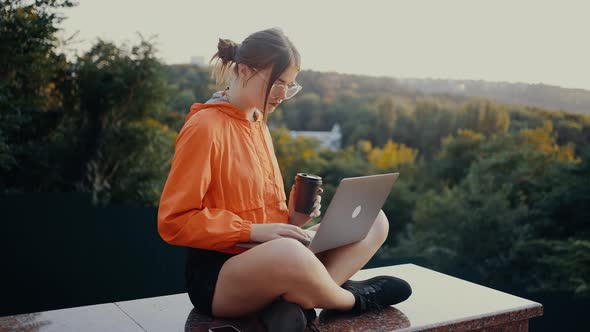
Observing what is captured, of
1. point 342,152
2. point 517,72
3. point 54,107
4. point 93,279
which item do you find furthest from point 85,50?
point 342,152

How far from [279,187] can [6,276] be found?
135 inches

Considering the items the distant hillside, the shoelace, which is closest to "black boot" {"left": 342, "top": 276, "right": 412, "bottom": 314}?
the shoelace

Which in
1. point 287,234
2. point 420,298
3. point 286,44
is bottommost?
point 420,298

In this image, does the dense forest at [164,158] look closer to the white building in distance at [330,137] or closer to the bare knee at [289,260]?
the bare knee at [289,260]

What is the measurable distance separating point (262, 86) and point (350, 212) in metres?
0.56

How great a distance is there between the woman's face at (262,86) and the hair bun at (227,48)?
124mm

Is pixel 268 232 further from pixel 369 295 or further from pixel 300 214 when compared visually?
pixel 369 295

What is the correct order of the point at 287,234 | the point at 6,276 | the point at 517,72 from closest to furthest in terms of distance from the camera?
1. the point at 287,234
2. the point at 6,276
3. the point at 517,72

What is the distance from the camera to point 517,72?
10727 mm

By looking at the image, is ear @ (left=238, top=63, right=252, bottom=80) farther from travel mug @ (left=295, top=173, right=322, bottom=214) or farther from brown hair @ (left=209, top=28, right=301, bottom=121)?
travel mug @ (left=295, top=173, right=322, bottom=214)

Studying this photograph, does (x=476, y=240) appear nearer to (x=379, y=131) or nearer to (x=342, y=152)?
(x=342, y=152)

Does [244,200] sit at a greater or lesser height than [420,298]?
greater

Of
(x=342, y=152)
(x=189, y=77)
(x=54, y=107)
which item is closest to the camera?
(x=54, y=107)

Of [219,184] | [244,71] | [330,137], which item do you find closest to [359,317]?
[219,184]
